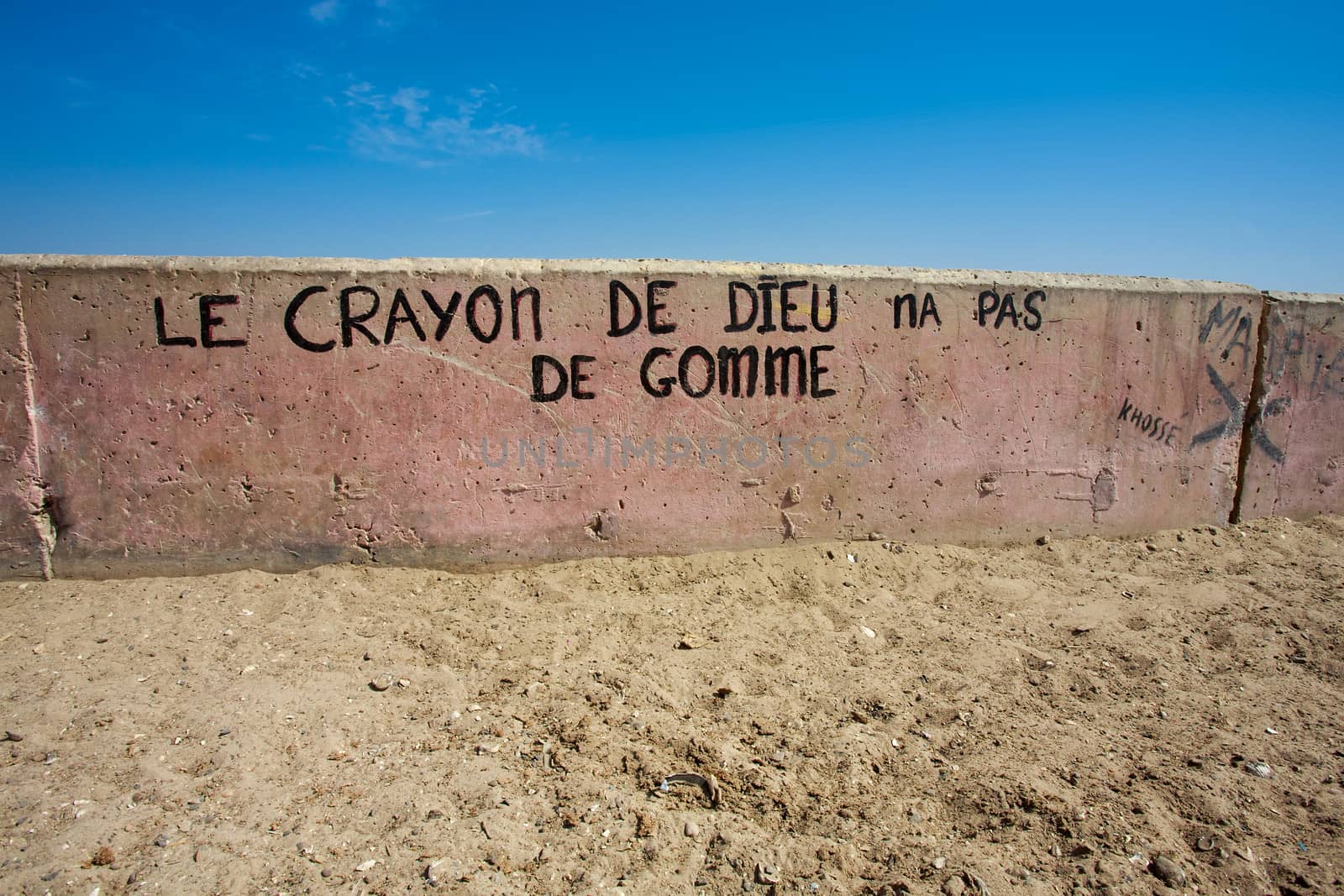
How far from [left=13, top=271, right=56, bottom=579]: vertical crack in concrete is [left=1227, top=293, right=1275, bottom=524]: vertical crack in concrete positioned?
21.5 feet

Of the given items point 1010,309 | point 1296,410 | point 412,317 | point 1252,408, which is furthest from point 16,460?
point 1296,410

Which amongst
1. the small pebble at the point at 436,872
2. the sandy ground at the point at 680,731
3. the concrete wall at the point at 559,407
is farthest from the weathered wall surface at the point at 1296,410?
the small pebble at the point at 436,872

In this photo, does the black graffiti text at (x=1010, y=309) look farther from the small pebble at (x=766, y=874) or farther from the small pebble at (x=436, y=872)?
the small pebble at (x=436, y=872)

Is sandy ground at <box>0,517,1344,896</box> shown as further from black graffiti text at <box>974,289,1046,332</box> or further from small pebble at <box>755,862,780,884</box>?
black graffiti text at <box>974,289,1046,332</box>

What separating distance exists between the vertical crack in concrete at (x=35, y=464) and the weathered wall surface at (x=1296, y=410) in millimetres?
6662

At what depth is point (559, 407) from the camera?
3523 mm

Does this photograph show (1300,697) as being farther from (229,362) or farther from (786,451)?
(229,362)

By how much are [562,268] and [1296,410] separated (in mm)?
4699

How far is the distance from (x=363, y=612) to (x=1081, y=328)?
412 cm

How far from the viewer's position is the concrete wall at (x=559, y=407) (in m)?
3.25

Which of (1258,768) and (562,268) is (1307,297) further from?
(562,268)

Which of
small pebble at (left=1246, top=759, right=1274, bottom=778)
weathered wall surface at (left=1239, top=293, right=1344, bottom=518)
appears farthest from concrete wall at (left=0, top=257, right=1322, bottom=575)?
small pebble at (left=1246, top=759, right=1274, bottom=778)

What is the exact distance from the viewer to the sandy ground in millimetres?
1809

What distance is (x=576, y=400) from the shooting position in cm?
353
